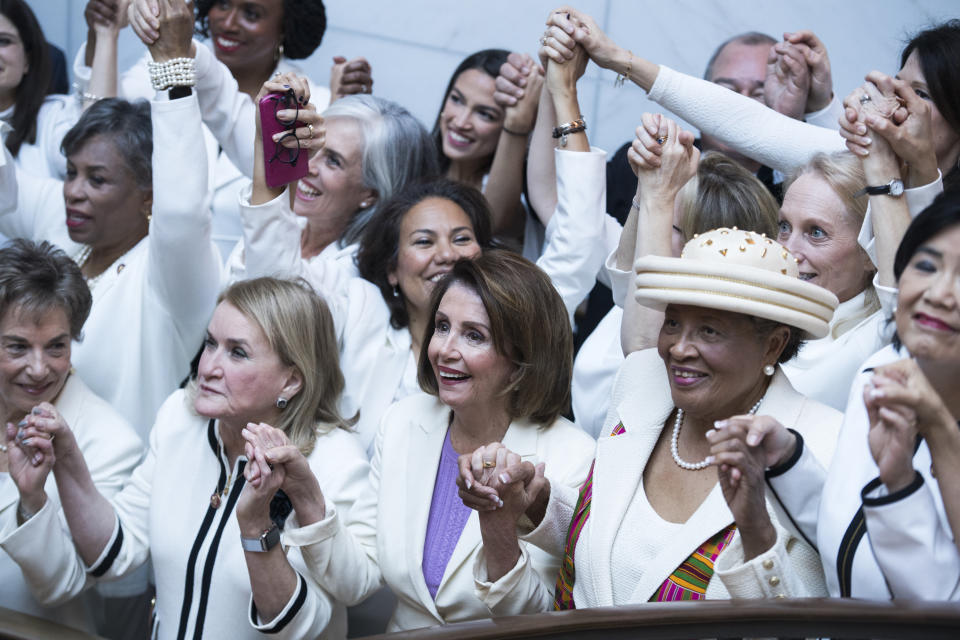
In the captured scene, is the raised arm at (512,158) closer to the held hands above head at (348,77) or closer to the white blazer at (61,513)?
the held hands above head at (348,77)

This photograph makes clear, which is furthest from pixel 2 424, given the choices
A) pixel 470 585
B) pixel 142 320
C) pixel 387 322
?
pixel 470 585

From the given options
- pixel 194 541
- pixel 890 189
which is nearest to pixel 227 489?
pixel 194 541

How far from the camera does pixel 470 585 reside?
2.71 metres

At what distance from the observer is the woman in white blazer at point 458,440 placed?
2758mm

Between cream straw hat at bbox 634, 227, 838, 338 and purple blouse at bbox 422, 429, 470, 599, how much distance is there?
2.43 feet

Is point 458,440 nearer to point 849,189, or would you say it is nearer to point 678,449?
point 678,449

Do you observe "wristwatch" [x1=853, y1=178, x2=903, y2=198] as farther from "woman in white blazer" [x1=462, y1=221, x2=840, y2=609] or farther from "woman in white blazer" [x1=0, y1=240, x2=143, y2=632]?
"woman in white blazer" [x1=0, y1=240, x2=143, y2=632]

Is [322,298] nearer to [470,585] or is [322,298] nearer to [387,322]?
[387,322]

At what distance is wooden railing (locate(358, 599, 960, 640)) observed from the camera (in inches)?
75.9

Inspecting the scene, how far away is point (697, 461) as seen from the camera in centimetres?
244

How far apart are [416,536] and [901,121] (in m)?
1.45

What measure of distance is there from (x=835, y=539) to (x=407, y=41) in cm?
424

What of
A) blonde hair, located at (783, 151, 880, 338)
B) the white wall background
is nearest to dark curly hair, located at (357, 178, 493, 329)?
blonde hair, located at (783, 151, 880, 338)

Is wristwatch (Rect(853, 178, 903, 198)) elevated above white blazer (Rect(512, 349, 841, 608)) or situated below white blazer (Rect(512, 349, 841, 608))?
above
